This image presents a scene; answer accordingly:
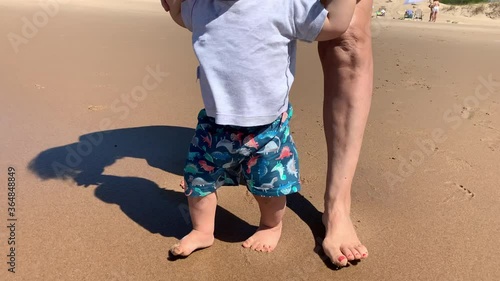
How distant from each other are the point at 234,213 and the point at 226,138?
0.53 m

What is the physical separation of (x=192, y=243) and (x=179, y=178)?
644 millimetres

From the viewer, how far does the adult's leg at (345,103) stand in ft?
6.51

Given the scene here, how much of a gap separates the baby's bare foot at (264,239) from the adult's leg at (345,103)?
213mm

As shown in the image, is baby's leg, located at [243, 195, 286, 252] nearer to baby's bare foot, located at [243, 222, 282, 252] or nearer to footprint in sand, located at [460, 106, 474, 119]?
baby's bare foot, located at [243, 222, 282, 252]

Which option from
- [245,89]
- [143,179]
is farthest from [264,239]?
[143,179]

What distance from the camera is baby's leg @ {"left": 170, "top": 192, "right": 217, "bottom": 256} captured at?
179cm

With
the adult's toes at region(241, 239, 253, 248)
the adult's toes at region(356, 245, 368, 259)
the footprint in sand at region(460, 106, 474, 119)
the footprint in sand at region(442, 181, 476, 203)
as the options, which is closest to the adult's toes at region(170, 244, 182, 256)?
the adult's toes at region(241, 239, 253, 248)

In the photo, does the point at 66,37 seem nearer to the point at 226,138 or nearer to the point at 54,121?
the point at 54,121

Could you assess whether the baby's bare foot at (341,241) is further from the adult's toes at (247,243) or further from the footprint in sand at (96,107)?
the footprint in sand at (96,107)

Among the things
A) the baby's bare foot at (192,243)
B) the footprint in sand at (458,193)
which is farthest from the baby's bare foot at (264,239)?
the footprint in sand at (458,193)

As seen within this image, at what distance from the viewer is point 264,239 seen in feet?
6.11

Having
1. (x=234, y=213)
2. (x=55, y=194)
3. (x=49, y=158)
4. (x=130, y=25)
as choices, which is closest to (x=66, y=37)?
(x=130, y=25)

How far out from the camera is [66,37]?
596cm

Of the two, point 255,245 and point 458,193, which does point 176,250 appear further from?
point 458,193
